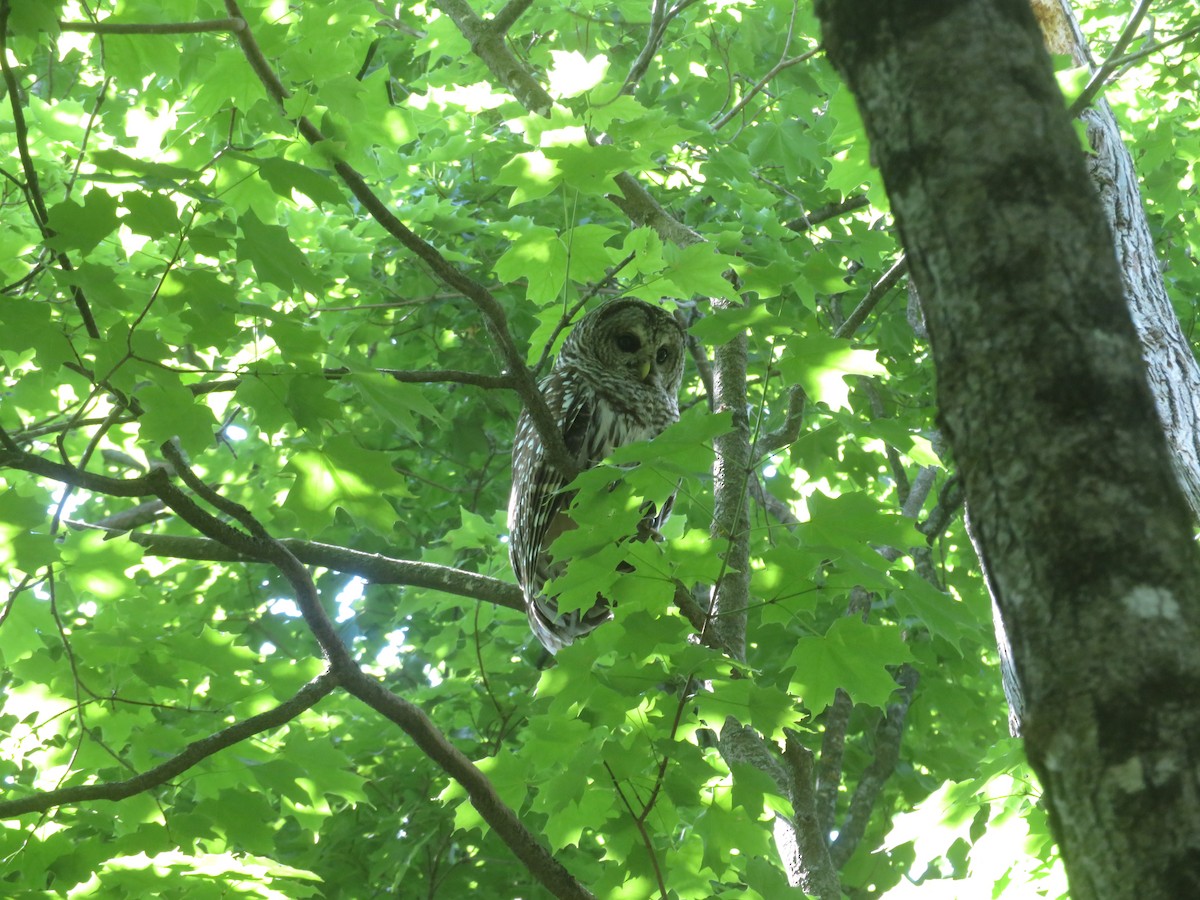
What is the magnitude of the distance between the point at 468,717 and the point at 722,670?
3.14 metres

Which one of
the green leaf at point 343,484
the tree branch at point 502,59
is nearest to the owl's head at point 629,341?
the tree branch at point 502,59

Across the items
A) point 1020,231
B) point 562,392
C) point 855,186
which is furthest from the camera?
point 562,392

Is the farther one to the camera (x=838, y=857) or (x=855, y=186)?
(x=838, y=857)

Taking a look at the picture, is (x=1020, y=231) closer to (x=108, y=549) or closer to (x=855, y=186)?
(x=108, y=549)

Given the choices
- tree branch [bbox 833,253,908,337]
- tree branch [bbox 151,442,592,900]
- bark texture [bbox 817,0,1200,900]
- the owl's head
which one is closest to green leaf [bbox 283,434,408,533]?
tree branch [bbox 151,442,592,900]

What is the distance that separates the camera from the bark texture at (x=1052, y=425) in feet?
2.71

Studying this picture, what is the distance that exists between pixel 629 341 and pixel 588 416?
563 millimetres

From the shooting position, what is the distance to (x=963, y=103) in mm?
957

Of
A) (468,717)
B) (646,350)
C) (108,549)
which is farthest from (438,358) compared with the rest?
(108,549)

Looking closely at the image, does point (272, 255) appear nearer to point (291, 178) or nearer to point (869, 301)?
point (291, 178)

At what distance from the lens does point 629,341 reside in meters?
5.34

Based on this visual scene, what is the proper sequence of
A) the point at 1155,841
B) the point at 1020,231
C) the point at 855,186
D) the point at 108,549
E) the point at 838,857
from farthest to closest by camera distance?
the point at 838,857
the point at 855,186
the point at 108,549
the point at 1020,231
the point at 1155,841

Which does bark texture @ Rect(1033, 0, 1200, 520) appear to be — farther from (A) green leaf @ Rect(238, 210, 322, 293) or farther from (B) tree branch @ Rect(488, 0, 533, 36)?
(A) green leaf @ Rect(238, 210, 322, 293)

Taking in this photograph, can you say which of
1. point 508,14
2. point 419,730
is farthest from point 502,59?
point 419,730
